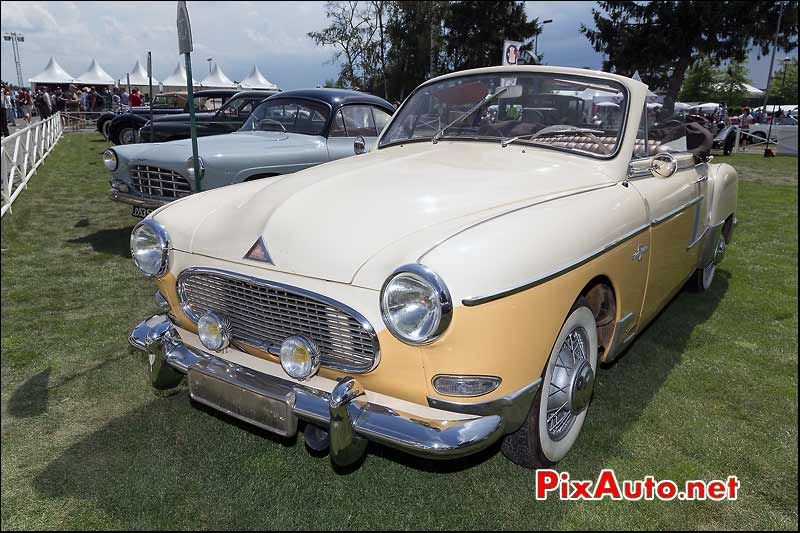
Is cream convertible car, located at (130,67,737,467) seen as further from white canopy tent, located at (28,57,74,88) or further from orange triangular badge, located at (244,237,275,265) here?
white canopy tent, located at (28,57,74,88)

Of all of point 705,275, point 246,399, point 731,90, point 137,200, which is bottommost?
point 705,275

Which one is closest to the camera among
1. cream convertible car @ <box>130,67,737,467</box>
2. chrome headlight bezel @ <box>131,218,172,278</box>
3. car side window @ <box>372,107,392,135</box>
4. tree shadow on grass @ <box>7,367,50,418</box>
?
cream convertible car @ <box>130,67,737,467</box>

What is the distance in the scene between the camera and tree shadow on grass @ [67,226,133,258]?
237 inches

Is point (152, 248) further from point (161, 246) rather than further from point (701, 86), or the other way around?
point (701, 86)

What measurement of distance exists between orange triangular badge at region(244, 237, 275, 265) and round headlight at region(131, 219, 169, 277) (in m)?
0.55

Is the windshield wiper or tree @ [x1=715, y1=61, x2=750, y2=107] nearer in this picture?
→ the windshield wiper

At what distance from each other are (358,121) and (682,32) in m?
28.7

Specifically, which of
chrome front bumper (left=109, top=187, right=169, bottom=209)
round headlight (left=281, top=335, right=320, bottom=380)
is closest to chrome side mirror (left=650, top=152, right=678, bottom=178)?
round headlight (left=281, top=335, right=320, bottom=380)

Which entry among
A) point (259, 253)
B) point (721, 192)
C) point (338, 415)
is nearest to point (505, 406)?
point (338, 415)

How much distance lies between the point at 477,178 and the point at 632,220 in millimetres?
751

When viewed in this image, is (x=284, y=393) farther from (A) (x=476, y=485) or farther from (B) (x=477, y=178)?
(B) (x=477, y=178)

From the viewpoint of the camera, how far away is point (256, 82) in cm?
3766

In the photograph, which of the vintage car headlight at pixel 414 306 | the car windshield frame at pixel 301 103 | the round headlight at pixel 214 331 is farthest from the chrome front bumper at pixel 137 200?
the vintage car headlight at pixel 414 306

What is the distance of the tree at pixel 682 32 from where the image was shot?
28438 mm
